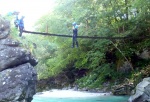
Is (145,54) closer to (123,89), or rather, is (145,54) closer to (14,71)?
(123,89)

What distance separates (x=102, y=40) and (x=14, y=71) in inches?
323

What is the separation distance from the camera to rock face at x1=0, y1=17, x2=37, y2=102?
8.83 metres

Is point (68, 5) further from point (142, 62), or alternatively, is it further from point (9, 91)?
point (9, 91)

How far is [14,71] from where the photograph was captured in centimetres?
916

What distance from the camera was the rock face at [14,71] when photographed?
8828mm

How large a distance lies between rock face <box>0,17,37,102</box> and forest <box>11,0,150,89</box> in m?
4.87

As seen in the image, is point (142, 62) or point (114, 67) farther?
point (114, 67)

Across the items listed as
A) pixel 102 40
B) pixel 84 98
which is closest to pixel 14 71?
pixel 84 98

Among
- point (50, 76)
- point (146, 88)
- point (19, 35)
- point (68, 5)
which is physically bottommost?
point (50, 76)

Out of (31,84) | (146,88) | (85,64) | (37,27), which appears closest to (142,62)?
(85,64)

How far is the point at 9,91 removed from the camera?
8812mm

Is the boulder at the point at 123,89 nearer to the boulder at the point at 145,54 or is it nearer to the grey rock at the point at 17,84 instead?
the boulder at the point at 145,54

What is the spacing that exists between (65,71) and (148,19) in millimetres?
8128

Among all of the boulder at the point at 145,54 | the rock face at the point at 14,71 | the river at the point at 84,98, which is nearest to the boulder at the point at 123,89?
the river at the point at 84,98
